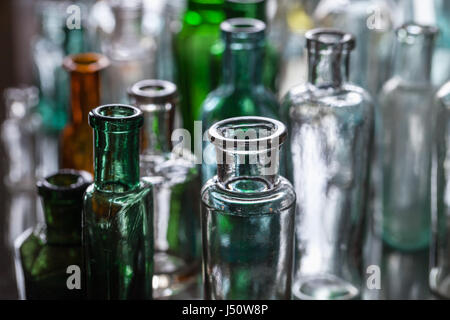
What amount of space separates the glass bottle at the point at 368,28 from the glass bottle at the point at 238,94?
0.24 m

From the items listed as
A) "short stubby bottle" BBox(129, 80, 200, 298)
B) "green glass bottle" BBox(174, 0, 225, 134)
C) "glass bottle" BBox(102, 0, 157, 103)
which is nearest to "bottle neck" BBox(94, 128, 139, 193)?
"short stubby bottle" BBox(129, 80, 200, 298)

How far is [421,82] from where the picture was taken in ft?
3.30

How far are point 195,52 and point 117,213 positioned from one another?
39 cm

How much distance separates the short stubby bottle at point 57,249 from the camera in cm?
79

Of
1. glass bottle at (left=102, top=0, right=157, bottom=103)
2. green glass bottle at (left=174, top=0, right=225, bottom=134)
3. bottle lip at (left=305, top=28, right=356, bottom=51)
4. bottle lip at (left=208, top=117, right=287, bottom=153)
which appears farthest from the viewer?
glass bottle at (left=102, top=0, right=157, bottom=103)

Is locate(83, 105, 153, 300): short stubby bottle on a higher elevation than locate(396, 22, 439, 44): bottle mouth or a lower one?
lower

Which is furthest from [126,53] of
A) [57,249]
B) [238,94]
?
[57,249]

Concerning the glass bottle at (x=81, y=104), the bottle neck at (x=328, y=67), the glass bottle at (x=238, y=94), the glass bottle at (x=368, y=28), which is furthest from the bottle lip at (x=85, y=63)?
the glass bottle at (x=368, y=28)

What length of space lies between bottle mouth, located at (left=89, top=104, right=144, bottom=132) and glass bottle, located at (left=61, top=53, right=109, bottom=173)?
21 centimetres

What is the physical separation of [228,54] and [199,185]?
Answer: 14cm

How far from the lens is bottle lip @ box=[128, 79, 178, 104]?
0.85 meters

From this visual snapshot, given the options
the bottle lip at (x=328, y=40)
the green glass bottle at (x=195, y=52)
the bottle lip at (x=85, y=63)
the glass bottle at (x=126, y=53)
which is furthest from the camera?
the glass bottle at (x=126, y=53)

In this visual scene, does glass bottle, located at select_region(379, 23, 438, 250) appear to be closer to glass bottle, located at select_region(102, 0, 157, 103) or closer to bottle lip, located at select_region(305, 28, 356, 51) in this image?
bottle lip, located at select_region(305, 28, 356, 51)

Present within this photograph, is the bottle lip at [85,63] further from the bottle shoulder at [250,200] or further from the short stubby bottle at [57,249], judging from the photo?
the bottle shoulder at [250,200]
